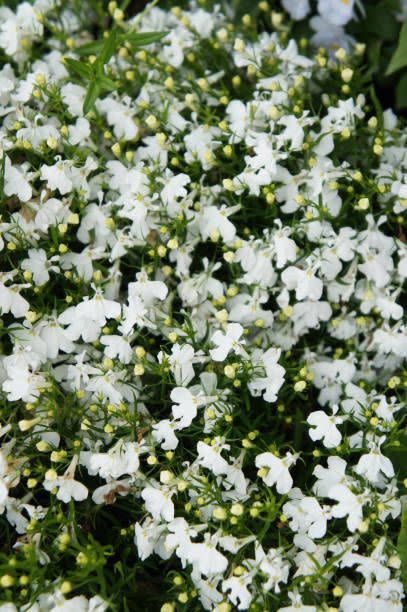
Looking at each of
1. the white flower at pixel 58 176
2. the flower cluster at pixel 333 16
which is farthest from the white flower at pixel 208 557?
the flower cluster at pixel 333 16

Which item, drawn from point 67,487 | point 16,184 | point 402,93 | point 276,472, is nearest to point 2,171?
point 16,184

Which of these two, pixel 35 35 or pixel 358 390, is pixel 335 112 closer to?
pixel 358 390

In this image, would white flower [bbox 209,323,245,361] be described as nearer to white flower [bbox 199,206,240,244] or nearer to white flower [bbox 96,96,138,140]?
white flower [bbox 199,206,240,244]

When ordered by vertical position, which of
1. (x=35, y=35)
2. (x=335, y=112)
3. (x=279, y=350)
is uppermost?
(x=35, y=35)

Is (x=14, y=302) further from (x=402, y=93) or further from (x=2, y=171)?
(x=402, y=93)

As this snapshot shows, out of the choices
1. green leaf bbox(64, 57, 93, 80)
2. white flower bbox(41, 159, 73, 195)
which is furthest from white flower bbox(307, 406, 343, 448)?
green leaf bbox(64, 57, 93, 80)

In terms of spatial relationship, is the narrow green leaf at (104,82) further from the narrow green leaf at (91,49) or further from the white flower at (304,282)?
the white flower at (304,282)

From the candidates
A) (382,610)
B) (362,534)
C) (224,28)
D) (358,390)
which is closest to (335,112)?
(224,28)
